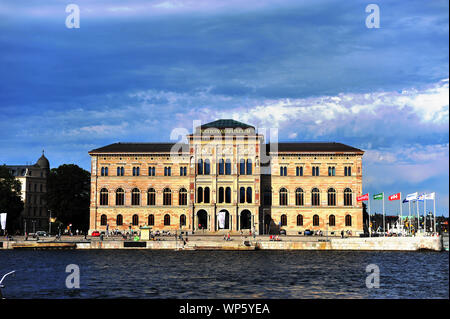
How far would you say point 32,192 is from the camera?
13275cm

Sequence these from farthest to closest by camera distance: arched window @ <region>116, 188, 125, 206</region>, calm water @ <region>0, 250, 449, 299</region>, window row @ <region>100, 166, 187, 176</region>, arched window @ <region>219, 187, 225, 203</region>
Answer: arched window @ <region>116, 188, 125, 206</region>, window row @ <region>100, 166, 187, 176</region>, arched window @ <region>219, 187, 225, 203</region>, calm water @ <region>0, 250, 449, 299</region>

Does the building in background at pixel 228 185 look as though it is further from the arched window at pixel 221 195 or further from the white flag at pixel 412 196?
the white flag at pixel 412 196

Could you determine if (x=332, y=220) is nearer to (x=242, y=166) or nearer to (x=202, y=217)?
(x=242, y=166)

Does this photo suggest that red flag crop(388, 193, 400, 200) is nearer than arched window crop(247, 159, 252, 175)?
Yes

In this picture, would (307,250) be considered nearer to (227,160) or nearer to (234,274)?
(227,160)

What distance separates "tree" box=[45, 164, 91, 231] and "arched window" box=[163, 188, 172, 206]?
17774 millimetres

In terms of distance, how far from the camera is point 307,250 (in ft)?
248

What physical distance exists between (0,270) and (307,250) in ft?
134

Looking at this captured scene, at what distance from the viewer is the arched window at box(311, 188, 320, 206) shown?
93.0m

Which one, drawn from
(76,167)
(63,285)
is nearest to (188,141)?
(76,167)

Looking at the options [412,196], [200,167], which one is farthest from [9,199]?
[412,196]

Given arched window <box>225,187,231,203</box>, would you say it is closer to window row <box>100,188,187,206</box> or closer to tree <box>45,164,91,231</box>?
window row <box>100,188,187,206</box>

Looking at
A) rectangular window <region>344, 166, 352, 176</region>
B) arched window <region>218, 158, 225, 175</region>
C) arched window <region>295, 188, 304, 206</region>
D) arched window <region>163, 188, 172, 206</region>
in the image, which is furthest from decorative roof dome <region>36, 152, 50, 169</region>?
rectangular window <region>344, 166, 352, 176</region>
